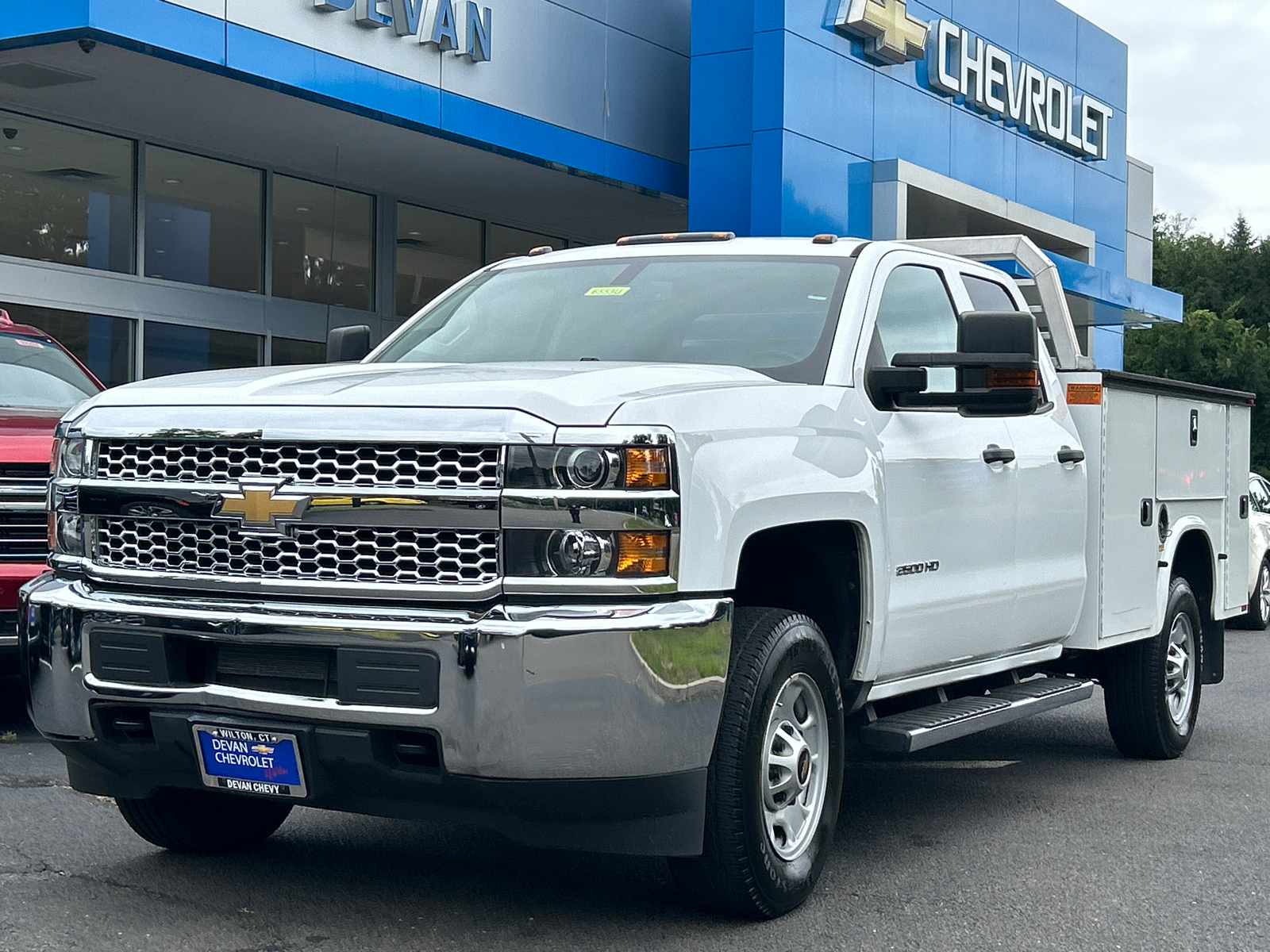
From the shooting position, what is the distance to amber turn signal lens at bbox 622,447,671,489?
4.24 m

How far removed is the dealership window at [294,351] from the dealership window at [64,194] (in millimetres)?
2493

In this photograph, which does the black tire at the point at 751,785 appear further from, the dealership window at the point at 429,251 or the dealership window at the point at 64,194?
the dealership window at the point at 429,251

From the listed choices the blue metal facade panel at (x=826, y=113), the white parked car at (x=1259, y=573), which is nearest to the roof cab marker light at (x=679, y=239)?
the white parked car at (x=1259, y=573)

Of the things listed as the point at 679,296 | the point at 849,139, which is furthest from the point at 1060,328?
the point at 849,139

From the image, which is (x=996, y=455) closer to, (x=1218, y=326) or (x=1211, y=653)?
(x=1211, y=653)

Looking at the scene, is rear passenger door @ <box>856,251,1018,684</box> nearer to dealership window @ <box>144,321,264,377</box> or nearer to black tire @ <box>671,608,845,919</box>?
black tire @ <box>671,608,845,919</box>

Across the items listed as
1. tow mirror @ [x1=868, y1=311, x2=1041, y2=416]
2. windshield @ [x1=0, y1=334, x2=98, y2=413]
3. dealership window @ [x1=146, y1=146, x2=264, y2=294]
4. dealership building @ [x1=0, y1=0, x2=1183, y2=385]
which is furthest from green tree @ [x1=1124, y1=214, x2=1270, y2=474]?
tow mirror @ [x1=868, y1=311, x2=1041, y2=416]

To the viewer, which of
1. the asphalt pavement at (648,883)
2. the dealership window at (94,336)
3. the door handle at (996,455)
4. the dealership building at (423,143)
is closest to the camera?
the asphalt pavement at (648,883)

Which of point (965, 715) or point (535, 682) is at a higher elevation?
point (535, 682)

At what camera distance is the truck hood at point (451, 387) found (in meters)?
4.32

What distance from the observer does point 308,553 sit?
4414 millimetres

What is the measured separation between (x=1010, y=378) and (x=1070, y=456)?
4.67 feet

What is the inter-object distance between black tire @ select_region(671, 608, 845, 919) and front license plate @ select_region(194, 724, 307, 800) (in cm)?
110

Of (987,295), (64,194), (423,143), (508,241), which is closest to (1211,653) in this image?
(987,295)
